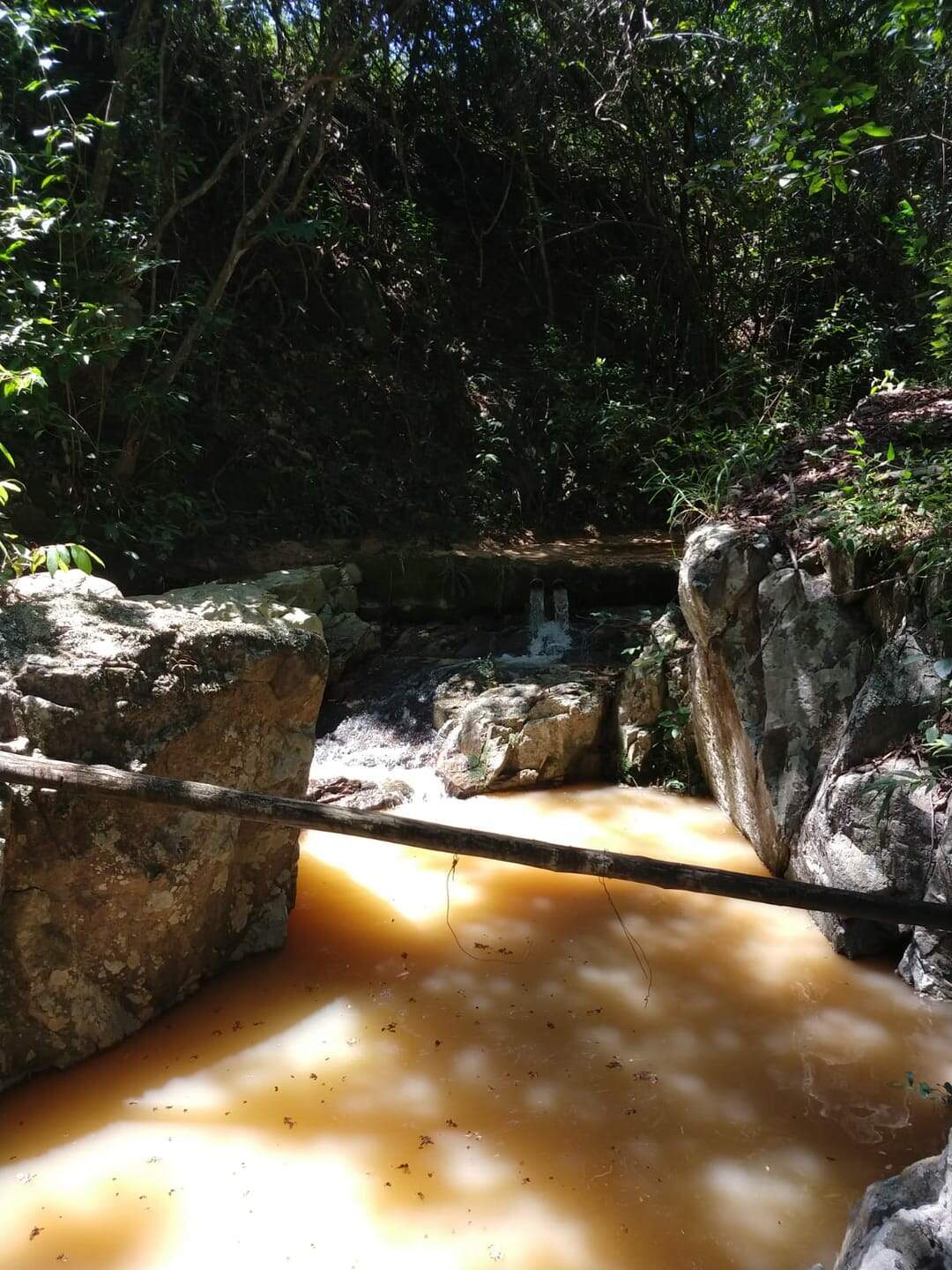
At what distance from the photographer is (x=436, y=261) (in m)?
10.2

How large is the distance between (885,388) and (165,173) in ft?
19.4

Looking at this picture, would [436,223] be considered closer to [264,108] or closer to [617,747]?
[264,108]

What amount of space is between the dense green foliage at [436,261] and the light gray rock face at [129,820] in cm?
322

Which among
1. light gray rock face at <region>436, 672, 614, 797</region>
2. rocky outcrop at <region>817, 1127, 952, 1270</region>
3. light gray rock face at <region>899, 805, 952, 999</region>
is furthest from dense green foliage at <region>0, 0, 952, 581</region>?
rocky outcrop at <region>817, 1127, 952, 1270</region>

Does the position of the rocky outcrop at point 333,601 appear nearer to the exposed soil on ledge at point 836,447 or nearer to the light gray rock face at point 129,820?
the light gray rock face at point 129,820

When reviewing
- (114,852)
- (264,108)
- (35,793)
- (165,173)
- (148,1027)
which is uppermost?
(264,108)

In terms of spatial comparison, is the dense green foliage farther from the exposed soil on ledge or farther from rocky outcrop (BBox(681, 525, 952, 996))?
rocky outcrop (BBox(681, 525, 952, 996))

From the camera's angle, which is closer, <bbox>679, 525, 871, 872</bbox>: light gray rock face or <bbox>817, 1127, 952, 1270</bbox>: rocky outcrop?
<bbox>817, 1127, 952, 1270</bbox>: rocky outcrop

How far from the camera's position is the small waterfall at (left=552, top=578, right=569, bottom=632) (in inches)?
282

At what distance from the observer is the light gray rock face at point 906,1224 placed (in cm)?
142

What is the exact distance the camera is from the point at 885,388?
17.7 feet

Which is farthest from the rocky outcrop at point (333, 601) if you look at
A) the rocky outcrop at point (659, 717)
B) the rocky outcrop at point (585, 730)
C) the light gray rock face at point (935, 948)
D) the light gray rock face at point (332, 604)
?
the light gray rock face at point (935, 948)

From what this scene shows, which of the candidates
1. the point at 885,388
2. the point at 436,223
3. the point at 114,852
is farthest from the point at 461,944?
the point at 436,223

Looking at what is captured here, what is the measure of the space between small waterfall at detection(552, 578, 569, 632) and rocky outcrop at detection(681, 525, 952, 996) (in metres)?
2.43
